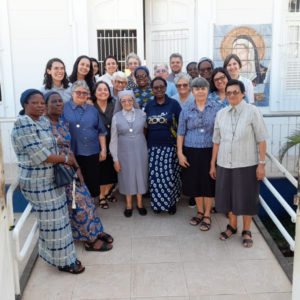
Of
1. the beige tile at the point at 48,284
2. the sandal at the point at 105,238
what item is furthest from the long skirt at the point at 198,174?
the beige tile at the point at 48,284

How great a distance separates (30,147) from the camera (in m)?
2.97

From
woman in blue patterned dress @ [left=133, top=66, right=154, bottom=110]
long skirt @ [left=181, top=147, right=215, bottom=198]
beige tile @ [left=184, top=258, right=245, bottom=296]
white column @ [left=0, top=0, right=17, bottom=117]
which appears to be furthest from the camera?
white column @ [left=0, top=0, right=17, bottom=117]

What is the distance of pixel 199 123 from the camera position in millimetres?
3971

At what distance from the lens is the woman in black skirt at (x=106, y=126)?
4340mm

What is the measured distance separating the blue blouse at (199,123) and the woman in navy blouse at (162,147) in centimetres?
26

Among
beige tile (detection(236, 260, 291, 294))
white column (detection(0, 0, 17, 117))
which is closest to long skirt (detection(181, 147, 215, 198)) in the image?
beige tile (detection(236, 260, 291, 294))

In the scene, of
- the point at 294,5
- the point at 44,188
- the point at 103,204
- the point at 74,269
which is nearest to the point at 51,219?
the point at 44,188

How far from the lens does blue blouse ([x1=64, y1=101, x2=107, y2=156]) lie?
13.1ft

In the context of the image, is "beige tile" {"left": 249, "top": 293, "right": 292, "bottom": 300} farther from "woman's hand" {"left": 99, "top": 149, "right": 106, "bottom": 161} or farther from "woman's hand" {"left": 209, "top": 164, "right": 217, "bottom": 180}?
"woman's hand" {"left": 99, "top": 149, "right": 106, "bottom": 161}

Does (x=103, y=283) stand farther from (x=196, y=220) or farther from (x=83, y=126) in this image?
(x=83, y=126)

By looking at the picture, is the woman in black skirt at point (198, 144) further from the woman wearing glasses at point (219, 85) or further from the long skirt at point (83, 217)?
the long skirt at point (83, 217)

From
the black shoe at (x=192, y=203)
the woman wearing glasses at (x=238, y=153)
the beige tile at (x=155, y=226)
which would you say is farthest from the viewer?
the black shoe at (x=192, y=203)

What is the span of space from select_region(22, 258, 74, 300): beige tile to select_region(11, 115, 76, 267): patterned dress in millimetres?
130

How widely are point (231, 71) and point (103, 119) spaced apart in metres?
1.59
